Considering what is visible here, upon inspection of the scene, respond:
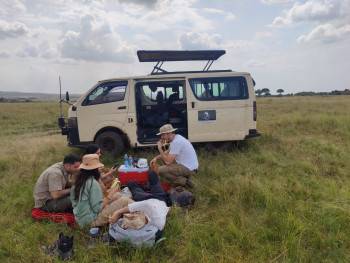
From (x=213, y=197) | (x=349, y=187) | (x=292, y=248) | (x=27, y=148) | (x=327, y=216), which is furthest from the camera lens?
(x=27, y=148)

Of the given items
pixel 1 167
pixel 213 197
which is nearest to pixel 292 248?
pixel 213 197

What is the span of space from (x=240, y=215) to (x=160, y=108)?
451 cm

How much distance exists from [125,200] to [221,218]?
127cm

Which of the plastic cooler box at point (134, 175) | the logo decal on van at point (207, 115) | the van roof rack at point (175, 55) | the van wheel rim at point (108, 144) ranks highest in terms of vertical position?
the van roof rack at point (175, 55)

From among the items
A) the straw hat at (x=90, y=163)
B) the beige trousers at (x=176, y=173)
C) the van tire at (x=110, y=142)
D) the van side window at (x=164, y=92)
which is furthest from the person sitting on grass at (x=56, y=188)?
the van side window at (x=164, y=92)

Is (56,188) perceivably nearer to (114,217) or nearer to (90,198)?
(90,198)

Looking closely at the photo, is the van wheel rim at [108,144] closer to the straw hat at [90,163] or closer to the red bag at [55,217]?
the red bag at [55,217]

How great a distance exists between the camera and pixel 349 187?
6.32 m

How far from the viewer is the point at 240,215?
16.4 ft

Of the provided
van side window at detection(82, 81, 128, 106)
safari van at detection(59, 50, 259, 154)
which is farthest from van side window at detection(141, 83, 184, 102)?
van side window at detection(82, 81, 128, 106)

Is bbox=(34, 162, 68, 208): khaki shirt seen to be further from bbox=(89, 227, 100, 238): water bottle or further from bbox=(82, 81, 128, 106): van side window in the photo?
bbox=(82, 81, 128, 106): van side window

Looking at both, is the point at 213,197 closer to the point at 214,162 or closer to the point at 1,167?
the point at 214,162

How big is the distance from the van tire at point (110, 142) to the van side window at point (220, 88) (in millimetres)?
2034

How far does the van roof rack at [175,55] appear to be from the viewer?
8.92 metres
